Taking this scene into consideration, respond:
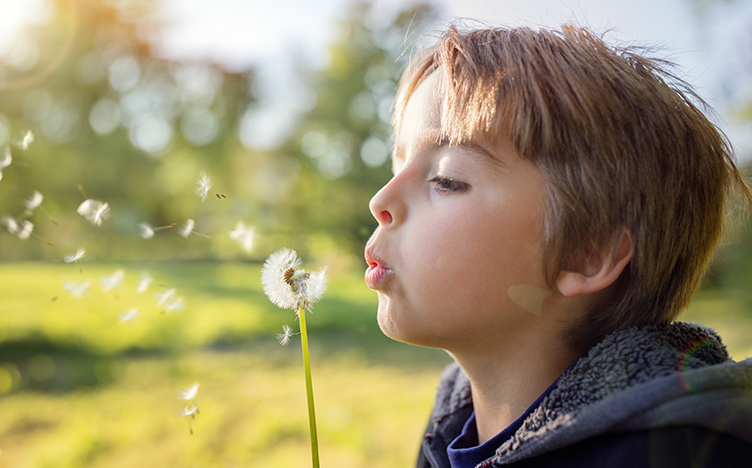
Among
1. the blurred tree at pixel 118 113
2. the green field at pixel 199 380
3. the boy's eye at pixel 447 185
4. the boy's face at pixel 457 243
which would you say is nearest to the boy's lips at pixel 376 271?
the boy's face at pixel 457 243

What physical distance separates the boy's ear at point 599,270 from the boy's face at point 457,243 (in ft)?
0.13

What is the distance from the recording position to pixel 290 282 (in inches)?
26.0

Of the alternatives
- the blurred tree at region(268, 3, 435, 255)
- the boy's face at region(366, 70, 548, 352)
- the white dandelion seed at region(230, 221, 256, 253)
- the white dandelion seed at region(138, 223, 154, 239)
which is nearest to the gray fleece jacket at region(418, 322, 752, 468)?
the boy's face at region(366, 70, 548, 352)

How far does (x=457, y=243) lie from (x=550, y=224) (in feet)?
0.47

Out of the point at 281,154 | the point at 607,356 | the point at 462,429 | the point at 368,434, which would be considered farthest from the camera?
the point at 281,154

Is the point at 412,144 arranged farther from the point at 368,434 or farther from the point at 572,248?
the point at 368,434

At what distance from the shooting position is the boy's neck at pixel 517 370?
0.80 meters

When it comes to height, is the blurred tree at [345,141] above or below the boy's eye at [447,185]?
above

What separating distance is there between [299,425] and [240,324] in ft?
6.69

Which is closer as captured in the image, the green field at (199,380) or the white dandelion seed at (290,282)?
the white dandelion seed at (290,282)

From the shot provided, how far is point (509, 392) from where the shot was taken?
0.83 m

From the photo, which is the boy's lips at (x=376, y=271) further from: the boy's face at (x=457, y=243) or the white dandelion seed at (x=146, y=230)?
the white dandelion seed at (x=146, y=230)

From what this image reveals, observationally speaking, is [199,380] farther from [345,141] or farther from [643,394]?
[345,141]

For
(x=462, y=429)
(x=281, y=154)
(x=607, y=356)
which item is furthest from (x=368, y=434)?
(x=281, y=154)
